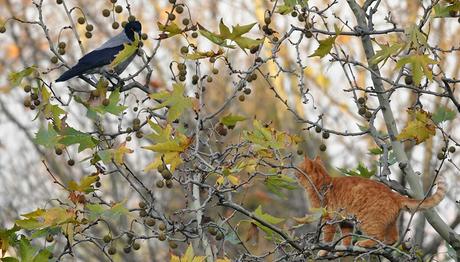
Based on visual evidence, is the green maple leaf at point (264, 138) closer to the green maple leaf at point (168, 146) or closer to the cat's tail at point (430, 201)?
the green maple leaf at point (168, 146)

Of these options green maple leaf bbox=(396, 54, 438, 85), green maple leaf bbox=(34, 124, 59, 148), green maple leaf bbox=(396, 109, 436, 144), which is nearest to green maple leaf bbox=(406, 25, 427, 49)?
green maple leaf bbox=(396, 54, 438, 85)

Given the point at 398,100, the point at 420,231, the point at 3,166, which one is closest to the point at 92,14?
the point at 3,166

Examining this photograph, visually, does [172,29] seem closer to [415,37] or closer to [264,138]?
[264,138]

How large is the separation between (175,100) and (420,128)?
1.09 m

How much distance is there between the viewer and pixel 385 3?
8.46m

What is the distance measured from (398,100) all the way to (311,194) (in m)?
4.55

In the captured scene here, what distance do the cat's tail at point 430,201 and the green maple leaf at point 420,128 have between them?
0.24 metres

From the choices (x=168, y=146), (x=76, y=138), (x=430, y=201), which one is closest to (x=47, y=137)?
(x=76, y=138)

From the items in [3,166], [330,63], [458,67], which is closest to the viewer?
[330,63]

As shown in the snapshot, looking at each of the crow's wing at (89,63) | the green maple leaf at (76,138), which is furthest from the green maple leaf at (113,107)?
the crow's wing at (89,63)

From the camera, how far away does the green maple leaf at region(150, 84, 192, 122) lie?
4.05 meters

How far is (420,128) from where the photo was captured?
4441mm

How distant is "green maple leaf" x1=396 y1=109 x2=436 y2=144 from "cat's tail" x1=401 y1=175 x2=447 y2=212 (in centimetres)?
24

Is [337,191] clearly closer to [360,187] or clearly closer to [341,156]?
[360,187]
